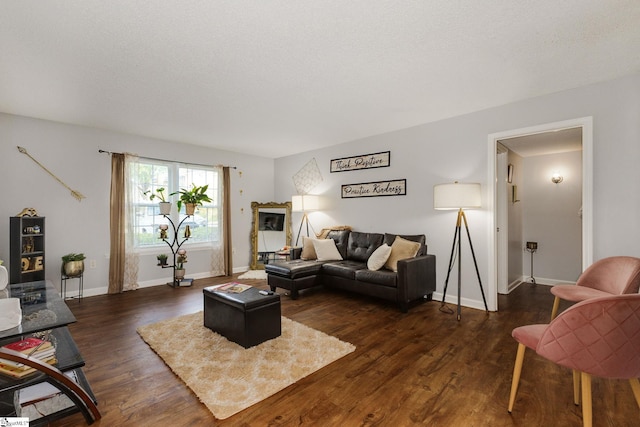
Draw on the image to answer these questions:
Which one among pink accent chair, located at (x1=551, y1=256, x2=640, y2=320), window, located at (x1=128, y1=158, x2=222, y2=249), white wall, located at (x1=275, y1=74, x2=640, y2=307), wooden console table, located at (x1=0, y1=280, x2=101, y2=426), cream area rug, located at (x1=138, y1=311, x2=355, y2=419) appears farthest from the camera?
window, located at (x1=128, y1=158, x2=222, y2=249)

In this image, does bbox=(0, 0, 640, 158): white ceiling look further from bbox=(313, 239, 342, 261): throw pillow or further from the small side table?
the small side table

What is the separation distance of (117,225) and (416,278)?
447 cm

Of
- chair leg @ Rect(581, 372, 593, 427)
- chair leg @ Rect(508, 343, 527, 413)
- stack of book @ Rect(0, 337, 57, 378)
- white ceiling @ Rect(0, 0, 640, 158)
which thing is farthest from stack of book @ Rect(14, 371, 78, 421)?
chair leg @ Rect(581, 372, 593, 427)

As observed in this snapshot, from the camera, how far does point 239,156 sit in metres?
6.16

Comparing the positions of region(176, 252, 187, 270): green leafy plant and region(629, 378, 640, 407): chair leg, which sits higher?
region(176, 252, 187, 270): green leafy plant

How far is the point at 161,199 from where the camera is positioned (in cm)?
502

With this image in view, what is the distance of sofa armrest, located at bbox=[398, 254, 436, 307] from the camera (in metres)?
3.55

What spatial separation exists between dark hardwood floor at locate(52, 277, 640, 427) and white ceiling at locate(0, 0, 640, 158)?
99.3 inches

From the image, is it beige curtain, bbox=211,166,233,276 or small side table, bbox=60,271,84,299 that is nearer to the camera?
small side table, bbox=60,271,84,299

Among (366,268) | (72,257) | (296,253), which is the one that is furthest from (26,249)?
(366,268)

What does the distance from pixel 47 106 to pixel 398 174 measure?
4.70 metres

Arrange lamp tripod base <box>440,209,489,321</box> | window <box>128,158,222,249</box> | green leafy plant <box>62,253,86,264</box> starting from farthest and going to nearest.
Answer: window <box>128,158,222,249</box> < green leafy plant <box>62,253,86,264</box> < lamp tripod base <box>440,209,489,321</box>

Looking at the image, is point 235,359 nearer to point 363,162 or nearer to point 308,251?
point 308,251

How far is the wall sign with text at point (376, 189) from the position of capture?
4.57 m
